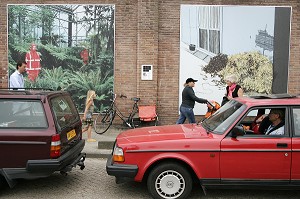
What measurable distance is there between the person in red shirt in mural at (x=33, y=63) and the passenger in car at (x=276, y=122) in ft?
25.7

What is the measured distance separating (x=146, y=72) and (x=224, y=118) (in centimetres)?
573

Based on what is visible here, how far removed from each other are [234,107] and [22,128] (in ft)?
10.6

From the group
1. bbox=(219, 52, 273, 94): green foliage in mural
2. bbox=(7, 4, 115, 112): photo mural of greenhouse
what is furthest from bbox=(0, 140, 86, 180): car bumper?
bbox=(219, 52, 273, 94): green foliage in mural

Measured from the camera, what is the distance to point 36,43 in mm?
11336

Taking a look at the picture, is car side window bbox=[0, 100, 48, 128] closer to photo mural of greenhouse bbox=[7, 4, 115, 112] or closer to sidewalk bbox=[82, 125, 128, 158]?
sidewalk bbox=[82, 125, 128, 158]

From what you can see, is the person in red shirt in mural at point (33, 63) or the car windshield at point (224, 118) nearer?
the car windshield at point (224, 118)

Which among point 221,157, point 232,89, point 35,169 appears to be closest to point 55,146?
point 35,169

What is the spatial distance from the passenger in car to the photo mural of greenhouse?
6.54 metres

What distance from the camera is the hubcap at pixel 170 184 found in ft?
17.4

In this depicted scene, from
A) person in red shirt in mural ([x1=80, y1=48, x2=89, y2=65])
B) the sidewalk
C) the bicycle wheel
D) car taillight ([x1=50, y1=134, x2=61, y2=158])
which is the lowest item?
the sidewalk

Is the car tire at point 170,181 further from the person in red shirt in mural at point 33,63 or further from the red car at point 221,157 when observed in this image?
the person in red shirt in mural at point 33,63

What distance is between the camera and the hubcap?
17.4 feet

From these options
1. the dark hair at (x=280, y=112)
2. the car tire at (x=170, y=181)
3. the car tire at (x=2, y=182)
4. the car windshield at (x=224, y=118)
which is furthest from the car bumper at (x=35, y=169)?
the dark hair at (x=280, y=112)

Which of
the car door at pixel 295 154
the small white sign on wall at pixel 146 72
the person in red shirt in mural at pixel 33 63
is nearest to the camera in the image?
the car door at pixel 295 154
